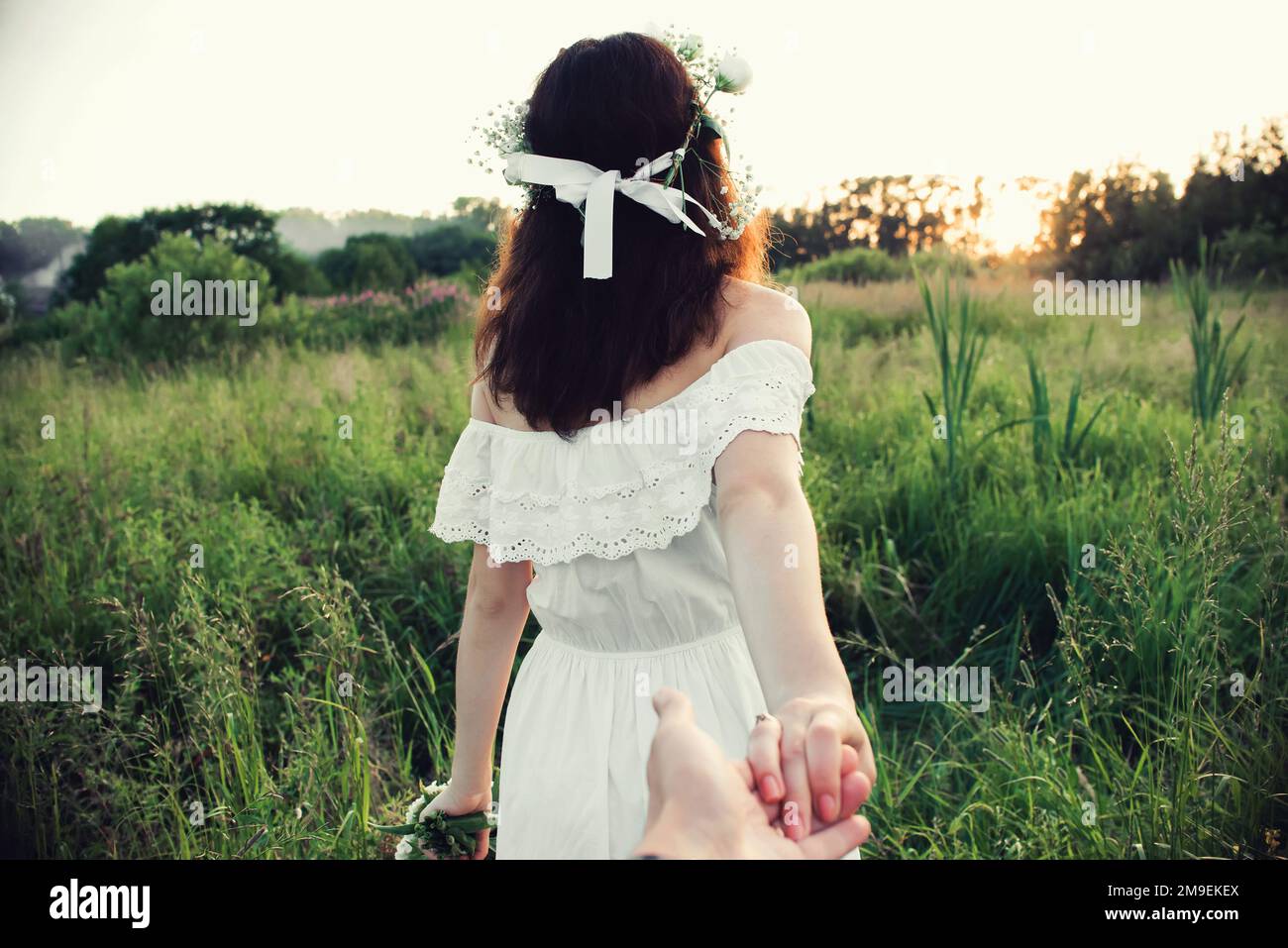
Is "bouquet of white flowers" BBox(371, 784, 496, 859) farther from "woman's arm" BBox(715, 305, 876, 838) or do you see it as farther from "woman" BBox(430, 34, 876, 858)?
"woman's arm" BBox(715, 305, 876, 838)

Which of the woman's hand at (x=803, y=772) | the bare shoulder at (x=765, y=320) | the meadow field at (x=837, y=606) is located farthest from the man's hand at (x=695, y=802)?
the meadow field at (x=837, y=606)

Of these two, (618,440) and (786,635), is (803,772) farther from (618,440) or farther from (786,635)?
(618,440)

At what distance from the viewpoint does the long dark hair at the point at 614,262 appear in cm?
115

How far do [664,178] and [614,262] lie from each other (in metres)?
0.15

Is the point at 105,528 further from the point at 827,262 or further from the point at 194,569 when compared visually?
the point at 827,262

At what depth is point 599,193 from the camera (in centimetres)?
114

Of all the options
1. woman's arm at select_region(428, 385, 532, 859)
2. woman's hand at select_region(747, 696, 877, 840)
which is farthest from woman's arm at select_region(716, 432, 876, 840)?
woman's arm at select_region(428, 385, 532, 859)

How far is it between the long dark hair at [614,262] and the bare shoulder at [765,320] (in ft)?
0.08

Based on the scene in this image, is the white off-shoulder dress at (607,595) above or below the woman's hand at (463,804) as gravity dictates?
above

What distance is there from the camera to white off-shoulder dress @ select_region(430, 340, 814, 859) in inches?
44.7

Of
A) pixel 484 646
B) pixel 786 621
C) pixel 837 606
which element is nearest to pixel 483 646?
pixel 484 646

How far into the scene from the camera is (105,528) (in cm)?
324

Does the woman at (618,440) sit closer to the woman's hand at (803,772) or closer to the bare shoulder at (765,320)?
the bare shoulder at (765,320)

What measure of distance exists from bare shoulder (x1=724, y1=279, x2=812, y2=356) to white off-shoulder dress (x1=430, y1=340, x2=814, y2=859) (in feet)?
0.08
